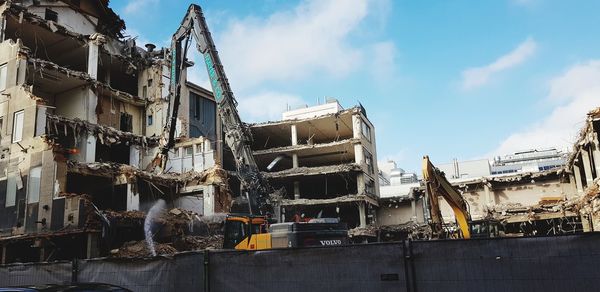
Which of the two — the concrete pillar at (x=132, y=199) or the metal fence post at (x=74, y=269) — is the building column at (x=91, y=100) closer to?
the concrete pillar at (x=132, y=199)

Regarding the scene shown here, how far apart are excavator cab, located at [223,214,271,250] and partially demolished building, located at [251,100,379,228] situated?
24414mm

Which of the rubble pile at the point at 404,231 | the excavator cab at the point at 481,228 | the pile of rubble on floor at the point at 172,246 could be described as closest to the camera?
the excavator cab at the point at 481,228

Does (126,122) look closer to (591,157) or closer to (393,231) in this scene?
(393,231)

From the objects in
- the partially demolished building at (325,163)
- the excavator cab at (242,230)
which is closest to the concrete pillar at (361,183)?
the partially demolished building at (325,163)

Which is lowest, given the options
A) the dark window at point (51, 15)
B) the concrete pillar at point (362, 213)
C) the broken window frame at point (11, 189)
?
the concrete pillar at point (362, 213)

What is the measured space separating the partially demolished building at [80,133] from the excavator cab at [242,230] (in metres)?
10.6

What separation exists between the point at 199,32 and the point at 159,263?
18087 millimetres

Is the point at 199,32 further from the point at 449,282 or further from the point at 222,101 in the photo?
the point at 449,282

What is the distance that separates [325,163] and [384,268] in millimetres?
44019

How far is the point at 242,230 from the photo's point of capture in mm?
16875

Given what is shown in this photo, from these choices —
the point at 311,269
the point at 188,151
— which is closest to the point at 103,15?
the point at 188,151

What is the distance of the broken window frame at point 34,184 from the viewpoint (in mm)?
25812

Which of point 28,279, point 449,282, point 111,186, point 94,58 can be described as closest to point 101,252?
point 111,186

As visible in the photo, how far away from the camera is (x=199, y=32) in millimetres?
25750
